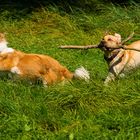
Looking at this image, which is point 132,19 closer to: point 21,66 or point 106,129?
point 21,66

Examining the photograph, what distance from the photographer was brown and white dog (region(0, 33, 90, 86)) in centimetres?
766

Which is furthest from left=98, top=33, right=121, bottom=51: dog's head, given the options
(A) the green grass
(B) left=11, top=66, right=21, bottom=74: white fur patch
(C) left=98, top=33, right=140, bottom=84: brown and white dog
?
(B) left=11, top=66, right=21, bottom=74: white fur patch

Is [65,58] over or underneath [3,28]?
over

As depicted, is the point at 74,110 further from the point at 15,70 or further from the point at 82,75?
the point at 15,70

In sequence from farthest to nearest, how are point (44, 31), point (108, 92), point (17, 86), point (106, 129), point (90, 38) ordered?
point (44, 31)
point (90, 38)
point (17, 86)
point (108, 92)
point (106, 129)

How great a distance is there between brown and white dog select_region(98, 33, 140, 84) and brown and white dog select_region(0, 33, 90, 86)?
1.11 ft

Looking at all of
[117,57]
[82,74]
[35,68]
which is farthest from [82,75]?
[35,68]

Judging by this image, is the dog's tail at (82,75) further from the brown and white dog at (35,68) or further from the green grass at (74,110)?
the green grass at (74,110)

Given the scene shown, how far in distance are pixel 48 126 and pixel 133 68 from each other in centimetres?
162

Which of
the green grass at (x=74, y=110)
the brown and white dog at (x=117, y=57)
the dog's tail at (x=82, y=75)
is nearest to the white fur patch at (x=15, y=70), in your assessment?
the green grass at (x=74, y=110)

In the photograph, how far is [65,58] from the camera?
9609 millimetres

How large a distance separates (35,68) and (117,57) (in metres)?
1.07

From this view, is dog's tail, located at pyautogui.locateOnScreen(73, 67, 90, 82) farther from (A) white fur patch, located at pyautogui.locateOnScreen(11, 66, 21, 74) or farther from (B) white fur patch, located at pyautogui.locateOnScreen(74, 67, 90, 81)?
(A) white fur patch, located at pyautogui.locateOnScreen(11, 66, 21, 74)

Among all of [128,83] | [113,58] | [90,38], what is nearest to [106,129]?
[128,83]
